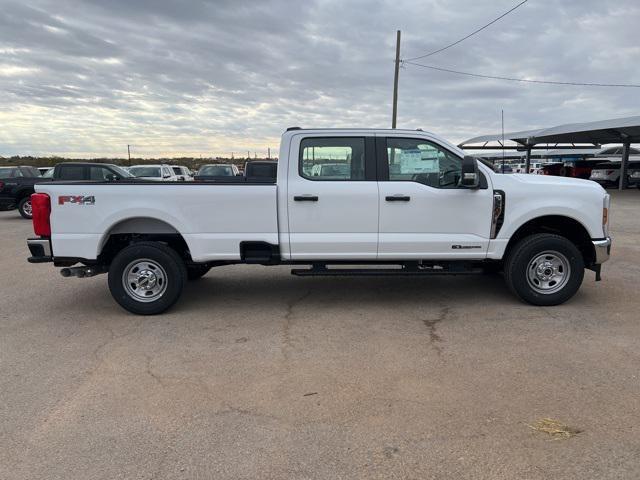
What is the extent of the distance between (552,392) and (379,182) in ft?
9.10

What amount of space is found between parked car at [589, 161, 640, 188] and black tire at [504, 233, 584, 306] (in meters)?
26.7

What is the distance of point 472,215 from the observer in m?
5.57

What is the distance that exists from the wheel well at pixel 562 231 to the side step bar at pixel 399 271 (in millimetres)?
547

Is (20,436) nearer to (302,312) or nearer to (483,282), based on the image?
(302,312)

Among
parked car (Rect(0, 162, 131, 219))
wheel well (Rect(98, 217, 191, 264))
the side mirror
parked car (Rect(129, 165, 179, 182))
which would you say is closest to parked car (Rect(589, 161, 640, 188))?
parked car (Rect(129, 165, 179, 182))

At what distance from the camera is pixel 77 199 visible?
17.7ft

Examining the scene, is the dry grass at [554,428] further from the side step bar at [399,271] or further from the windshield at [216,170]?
the windshield at [216,170]

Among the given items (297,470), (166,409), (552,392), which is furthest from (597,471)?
(166,409)

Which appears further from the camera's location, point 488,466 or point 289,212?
point 289,212

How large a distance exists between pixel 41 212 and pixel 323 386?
3.67 meters

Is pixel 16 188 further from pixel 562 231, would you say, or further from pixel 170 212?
pixel 562 231

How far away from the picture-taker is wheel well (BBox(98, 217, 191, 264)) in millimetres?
5633

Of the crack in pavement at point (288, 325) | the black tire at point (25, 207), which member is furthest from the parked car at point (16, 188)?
the crack in pavement at point (288, 325)

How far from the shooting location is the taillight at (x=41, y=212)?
5.32 metres
